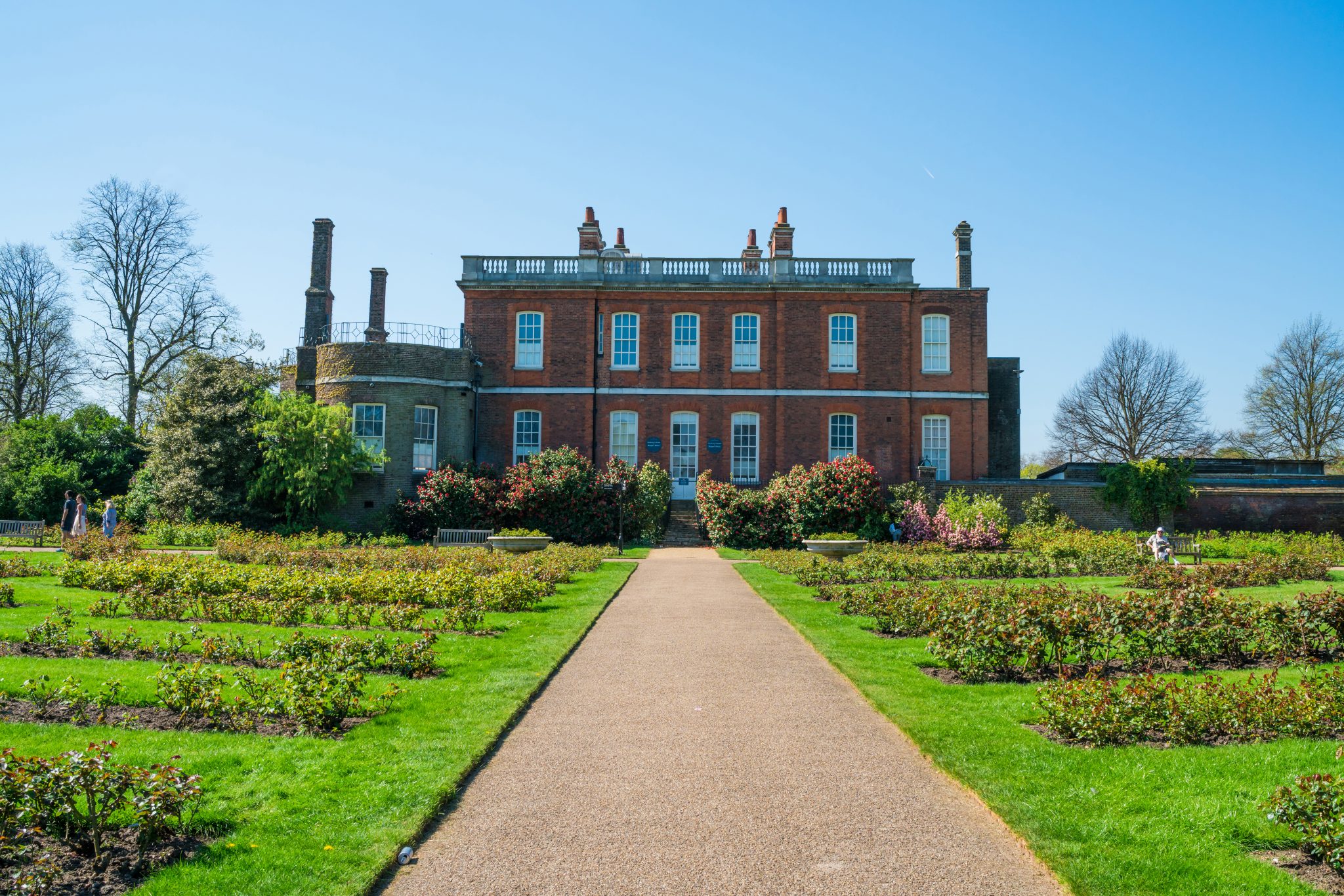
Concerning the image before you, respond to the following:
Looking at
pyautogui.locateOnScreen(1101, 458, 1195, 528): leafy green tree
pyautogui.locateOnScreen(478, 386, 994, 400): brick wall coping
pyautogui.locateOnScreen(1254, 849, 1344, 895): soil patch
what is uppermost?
pyautogui.locateOnScreen(478, 386, 994, 400): brick wall coping

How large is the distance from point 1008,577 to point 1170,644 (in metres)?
8.57

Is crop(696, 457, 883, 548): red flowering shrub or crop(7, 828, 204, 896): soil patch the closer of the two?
crop(7, 828, 204, 896): soil patch

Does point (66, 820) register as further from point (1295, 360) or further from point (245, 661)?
point (1295, 360)

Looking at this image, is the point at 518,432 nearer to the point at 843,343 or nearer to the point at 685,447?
the point at 685,447

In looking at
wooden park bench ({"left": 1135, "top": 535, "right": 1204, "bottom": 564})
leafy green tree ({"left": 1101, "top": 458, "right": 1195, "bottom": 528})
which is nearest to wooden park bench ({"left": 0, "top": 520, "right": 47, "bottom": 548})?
wooden park bench ({"left": 1135, "top": 535, "right": 1204, "bottom": 564})

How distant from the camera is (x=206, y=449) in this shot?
2522cm

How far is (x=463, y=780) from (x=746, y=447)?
25.5m

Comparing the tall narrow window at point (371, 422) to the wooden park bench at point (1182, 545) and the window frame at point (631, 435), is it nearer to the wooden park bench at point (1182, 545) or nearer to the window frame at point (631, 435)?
the window frame at point (631, 435)

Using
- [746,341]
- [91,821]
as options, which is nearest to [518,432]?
[746,341]

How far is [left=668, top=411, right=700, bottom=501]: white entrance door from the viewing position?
30.5 m

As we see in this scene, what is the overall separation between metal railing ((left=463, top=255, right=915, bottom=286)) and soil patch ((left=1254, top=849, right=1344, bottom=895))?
27195mm

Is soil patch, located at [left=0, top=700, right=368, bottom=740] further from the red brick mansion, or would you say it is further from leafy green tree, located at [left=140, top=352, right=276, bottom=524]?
the red brick mansion

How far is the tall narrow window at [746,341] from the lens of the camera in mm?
30844

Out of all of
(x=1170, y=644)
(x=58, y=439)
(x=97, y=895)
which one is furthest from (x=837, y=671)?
(x=58, y=439)
